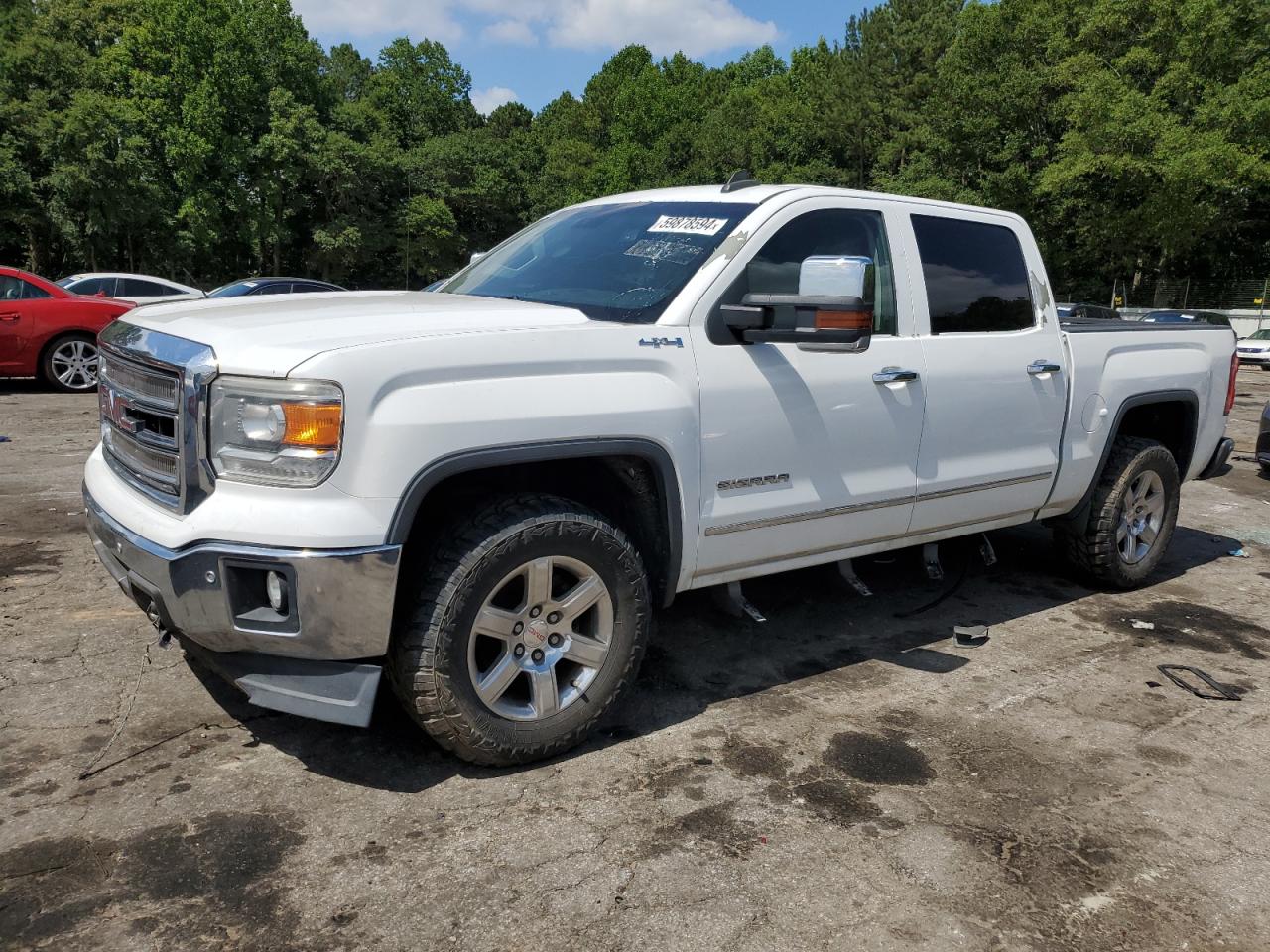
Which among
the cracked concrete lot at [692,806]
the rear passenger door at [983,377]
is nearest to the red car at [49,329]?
the cracked concrete lot at [692,806]

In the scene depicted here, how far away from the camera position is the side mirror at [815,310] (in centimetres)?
325

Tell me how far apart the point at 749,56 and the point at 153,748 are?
115004 millimetres

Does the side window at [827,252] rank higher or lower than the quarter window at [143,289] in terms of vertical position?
higher

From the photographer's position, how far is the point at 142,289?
646 inches

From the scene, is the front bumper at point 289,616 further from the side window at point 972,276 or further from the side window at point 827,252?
the side window at point 972,276

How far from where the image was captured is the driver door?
3486 mm

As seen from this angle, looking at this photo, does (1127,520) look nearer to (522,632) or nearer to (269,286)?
(522,632)

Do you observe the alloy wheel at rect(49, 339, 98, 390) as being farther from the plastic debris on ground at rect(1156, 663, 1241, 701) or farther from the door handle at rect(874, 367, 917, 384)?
the plastic debris on ground at rect(1156, 663, 1241, 701)

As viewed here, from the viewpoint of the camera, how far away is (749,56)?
107 meters

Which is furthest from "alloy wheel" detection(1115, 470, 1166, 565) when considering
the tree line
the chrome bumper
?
the tree line

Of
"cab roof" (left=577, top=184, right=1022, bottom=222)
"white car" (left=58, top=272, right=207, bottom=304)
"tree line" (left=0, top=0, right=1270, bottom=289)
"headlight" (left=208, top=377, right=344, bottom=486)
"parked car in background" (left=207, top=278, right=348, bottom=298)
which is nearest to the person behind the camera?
"headlight" (left=208, top=377, right=344, bottom=486)

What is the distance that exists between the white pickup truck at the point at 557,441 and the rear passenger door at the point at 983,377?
16 millimetres

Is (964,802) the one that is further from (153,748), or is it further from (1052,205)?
→ (1052,205)

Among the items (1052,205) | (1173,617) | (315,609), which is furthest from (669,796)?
(1052,205)
